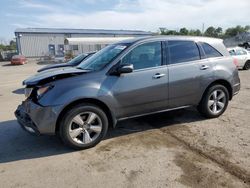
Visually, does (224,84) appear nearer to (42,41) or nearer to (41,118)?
(41,118)

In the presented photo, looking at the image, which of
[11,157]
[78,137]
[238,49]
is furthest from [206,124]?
[238,49]

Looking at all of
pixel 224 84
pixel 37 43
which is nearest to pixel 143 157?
pixel 224 84

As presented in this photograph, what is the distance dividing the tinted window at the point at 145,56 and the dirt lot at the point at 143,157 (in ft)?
4.32

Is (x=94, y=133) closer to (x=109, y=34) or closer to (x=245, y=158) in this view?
(x=245, y=158)

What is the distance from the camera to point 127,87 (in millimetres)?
4469

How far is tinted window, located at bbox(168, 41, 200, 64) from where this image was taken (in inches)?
197

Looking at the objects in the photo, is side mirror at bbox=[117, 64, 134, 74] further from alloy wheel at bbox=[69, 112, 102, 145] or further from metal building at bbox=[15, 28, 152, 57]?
metal building at bbox=[15, 28, 152, 57]

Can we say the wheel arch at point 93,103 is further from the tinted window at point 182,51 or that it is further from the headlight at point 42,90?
the tinted window at point 182,51

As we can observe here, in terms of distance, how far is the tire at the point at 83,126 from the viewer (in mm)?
4109

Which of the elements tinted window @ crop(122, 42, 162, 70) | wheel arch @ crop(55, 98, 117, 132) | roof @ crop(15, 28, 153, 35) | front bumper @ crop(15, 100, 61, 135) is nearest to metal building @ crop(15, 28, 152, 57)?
roof @ crop(15, 28, 153, 35)

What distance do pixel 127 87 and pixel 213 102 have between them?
7.14ft

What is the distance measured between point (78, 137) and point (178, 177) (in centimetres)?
179

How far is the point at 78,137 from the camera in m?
4.29

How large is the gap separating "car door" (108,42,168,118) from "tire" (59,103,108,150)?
0.40 m
